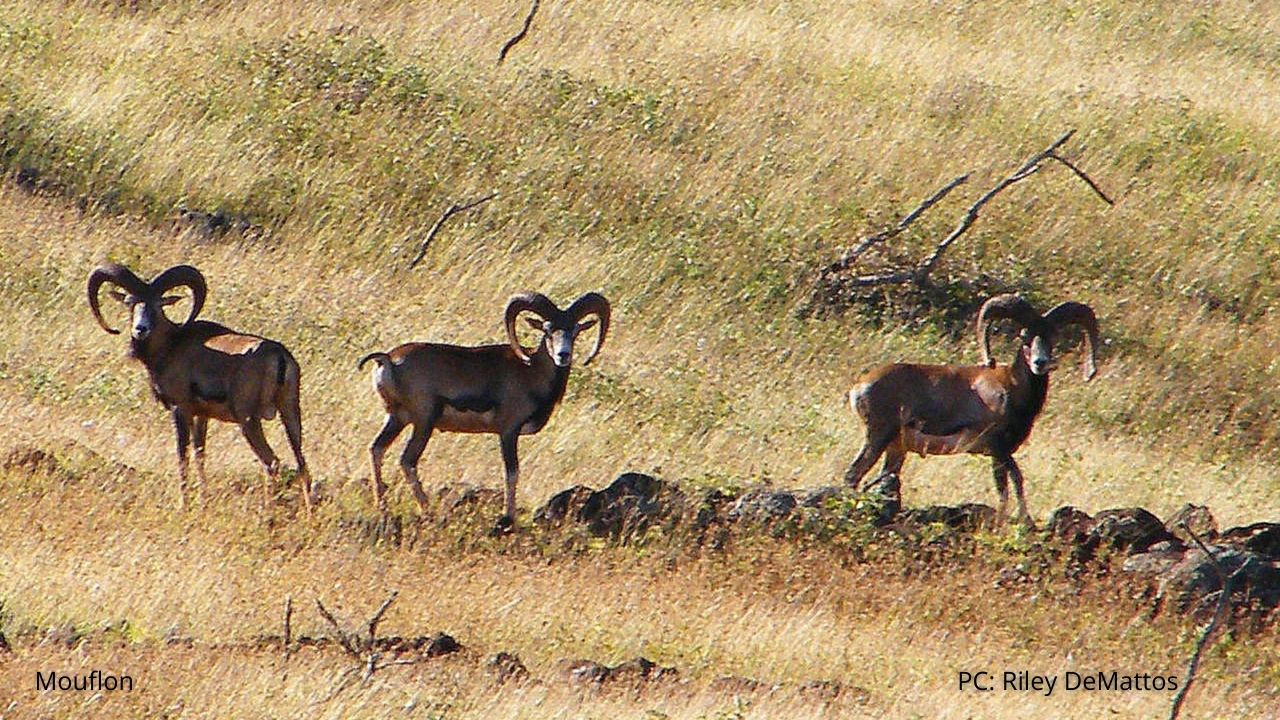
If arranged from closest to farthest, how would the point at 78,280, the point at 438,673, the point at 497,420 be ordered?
the point at 438,673 < the point at 497,420 < the point at 78,280

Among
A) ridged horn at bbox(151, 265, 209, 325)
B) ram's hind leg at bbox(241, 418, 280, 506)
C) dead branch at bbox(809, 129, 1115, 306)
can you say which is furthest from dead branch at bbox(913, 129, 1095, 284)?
ram's hind leg at bbox(241, 418, 280, 506)

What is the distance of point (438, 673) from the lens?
38.3ft

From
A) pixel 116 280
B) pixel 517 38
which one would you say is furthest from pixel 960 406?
pixel 517 38

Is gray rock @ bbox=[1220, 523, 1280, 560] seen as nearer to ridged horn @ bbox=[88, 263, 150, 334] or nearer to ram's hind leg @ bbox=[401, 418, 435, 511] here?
ram's hind leg @ bbox=[401, 418, 435, 511]

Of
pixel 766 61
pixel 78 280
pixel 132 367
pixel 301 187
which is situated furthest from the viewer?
pixel 766 61

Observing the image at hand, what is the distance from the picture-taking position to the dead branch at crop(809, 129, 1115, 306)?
23.3m

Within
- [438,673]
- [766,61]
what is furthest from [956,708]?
[766,61]

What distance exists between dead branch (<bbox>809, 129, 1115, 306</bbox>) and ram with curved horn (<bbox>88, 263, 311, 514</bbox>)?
309 inches

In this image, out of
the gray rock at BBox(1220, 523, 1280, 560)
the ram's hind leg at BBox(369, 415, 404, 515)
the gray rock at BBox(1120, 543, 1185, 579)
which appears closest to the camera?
the gray rock at BBox(1120, 543, 1185, 579)

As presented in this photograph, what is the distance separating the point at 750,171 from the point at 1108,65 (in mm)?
6020

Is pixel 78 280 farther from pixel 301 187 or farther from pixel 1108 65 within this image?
pixel 1108 65

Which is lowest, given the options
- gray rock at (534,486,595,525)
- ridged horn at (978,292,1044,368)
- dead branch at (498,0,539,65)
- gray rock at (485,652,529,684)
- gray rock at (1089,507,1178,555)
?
gray rock at (534,486,595,525)

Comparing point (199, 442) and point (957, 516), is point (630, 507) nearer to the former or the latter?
point (957, 516)

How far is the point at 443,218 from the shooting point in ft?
80.0
